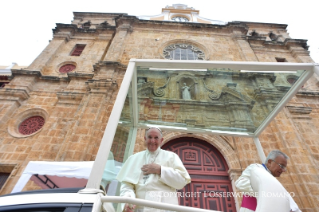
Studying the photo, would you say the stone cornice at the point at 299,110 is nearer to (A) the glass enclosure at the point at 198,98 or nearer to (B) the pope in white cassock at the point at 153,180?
(A) the glass enclosure at the point at 198,98

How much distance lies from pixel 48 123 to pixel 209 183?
5.92 m

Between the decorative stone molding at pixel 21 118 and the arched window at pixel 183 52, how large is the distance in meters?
6.19

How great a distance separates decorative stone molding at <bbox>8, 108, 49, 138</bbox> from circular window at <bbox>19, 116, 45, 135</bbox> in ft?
0.33

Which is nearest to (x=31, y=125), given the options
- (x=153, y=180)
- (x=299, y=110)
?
(x=153, y=180)

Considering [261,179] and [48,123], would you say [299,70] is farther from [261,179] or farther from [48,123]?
[48,123]

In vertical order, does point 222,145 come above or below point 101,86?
below

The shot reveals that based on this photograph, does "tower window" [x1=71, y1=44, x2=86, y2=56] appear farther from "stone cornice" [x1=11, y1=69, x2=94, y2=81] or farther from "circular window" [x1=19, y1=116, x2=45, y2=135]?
"circular window" [x1=19, y1=116, x2=45, y2=135]

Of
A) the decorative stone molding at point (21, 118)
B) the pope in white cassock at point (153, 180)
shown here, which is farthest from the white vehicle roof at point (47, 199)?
the decorative stone molding at point (21, 118)

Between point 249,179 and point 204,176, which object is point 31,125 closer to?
point 204,176

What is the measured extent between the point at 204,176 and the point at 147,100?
11.3 feet

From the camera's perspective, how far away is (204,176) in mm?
5320

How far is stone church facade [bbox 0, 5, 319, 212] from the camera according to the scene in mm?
3312

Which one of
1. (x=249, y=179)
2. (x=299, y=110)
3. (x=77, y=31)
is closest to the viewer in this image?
(x=249, y=179)

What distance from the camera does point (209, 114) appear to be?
364 cm
